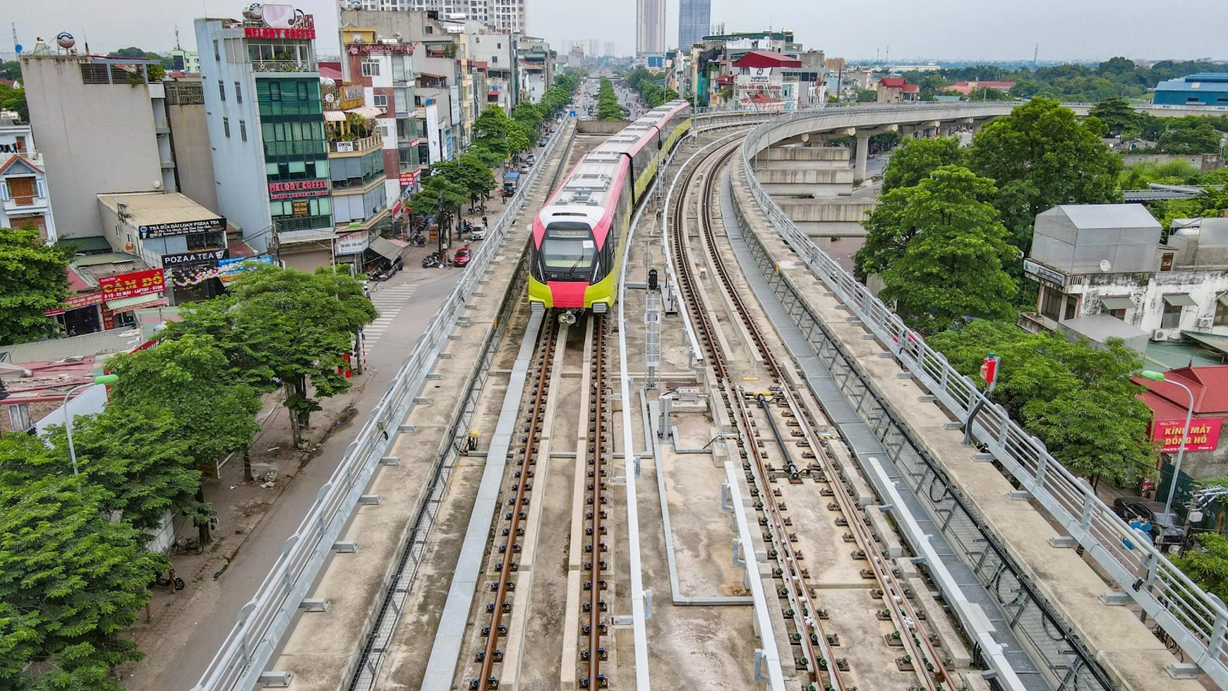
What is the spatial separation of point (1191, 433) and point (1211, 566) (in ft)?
33.3

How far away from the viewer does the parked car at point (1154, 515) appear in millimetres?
20359

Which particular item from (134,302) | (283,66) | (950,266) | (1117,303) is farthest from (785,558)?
(283,66)

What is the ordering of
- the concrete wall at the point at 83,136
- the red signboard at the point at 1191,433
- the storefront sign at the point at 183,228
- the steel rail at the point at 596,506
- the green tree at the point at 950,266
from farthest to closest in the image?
1. the concrete wall at the point at 83,136
2. the storefront sign at the point at 183,228
3. the green tree at the point at 950,266
4. the red signboard at the point at 1191,433
5. the steel rail at the point at 596,506

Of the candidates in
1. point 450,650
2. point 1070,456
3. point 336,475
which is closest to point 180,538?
point 336,475

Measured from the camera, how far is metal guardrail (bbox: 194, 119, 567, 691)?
9492mm

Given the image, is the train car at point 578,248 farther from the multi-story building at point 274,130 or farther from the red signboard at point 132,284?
the multi-story building at point 274,130

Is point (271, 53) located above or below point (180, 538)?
above

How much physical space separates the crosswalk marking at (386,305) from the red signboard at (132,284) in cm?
816

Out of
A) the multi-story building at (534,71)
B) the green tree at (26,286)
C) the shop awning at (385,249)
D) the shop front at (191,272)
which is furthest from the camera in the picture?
the multi-story building at (534,71)

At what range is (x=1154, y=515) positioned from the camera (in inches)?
820

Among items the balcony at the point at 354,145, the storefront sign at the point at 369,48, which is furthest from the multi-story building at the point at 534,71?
the balcony at the point at 354,145

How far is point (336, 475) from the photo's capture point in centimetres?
1262

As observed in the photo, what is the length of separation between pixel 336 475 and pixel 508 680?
160 inches

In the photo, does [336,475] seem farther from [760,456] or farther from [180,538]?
[180,538]
